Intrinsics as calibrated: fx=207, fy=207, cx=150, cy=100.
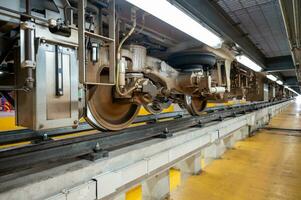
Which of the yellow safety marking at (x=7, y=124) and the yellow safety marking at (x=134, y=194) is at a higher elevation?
the yellow safety marking at (x=7, y=124)

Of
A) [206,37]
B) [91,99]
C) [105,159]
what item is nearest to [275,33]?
[206,37]

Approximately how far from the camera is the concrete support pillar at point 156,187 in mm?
2176

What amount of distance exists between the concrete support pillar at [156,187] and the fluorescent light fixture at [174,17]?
5.34 feet

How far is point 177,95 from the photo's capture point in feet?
12.0

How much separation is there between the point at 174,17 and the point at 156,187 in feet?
5.85

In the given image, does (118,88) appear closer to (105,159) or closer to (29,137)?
(105,159)

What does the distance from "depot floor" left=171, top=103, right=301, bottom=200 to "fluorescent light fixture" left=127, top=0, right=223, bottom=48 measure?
6.46ft

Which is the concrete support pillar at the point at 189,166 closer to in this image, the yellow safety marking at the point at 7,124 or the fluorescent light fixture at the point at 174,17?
the fluorescent light fixture at the point at 174,17

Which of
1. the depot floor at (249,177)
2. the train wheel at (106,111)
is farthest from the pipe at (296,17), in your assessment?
the depot floor at (249,177)

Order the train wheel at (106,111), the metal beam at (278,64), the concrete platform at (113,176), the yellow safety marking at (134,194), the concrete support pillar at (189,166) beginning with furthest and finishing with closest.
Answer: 1. the metal beam at (278,64)
2. the concrete support pillar at (189,166)
3. the train wheel at (106,111)
4. the yellow safety marking at (134,194)
5. the concrete platform at (113,176)

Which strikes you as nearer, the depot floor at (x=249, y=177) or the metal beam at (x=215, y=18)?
the metal beam at (x=215, y=18)

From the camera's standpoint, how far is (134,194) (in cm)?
195

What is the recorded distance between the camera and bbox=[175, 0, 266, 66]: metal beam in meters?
2.07

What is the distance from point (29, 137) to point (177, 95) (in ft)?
7.85
